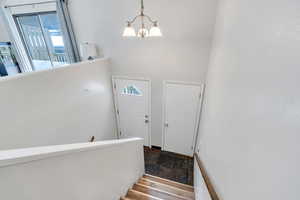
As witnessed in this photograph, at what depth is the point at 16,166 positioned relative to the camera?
583mm

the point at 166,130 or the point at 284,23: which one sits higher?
the point at 284,23

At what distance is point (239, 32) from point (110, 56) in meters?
2.86

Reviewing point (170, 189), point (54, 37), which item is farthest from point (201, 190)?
point (54, 37)

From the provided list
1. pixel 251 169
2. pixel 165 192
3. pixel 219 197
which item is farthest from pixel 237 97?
pixel 165 192

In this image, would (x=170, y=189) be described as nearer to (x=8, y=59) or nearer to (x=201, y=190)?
(x=201, y=190)

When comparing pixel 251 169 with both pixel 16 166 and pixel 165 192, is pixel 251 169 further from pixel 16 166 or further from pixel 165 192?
pixel 165 192

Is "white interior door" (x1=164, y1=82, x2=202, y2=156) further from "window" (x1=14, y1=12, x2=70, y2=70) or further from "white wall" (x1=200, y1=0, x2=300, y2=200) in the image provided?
"window" (x1=14, y1=12, x2=70, y2=70)

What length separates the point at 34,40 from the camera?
12.3 feet

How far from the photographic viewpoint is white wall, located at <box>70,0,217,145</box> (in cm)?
256

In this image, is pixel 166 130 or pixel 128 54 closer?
pixel 128 54

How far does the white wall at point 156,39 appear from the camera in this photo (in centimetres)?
256

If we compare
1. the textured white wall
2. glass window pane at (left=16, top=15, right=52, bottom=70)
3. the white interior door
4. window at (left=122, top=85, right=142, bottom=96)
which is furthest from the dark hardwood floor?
glass window pane at (left=16, top=15, right=52, bottom=70)

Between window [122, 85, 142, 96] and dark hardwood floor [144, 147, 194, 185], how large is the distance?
1.77 meters

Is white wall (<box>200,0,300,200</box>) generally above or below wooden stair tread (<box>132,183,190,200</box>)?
above
